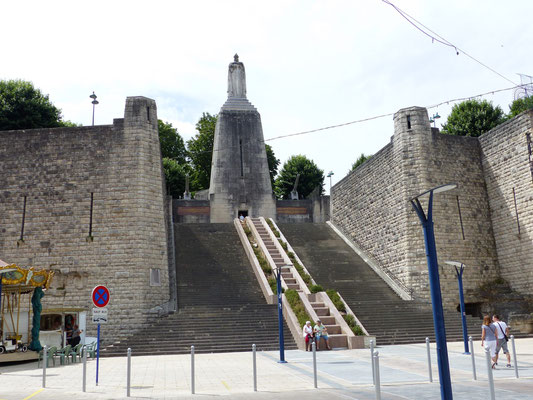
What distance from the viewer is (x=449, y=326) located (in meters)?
19.0

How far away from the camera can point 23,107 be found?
3238cm

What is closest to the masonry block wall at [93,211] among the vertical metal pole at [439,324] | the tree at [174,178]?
the vertical metal pole at [439,324]

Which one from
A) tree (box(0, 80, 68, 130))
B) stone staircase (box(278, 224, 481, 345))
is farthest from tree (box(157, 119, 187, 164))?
stone staircase (box(278, 224, 481, 345))

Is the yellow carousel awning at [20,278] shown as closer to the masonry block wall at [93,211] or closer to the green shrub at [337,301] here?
the masonry block wall at [93,211]

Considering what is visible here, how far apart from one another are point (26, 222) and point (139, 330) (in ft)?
22.6

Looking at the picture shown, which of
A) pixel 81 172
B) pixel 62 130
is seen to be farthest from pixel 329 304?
pixel 62 130

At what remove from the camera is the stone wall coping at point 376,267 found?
22228 millimetres

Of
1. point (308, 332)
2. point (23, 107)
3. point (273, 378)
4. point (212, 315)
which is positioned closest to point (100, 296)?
point (273, 378)

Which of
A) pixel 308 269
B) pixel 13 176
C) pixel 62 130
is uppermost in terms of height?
pixel 62 130

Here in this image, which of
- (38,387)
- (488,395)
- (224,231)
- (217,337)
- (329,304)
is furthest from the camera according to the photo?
(224,231)

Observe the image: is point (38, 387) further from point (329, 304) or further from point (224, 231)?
point (224, 231)

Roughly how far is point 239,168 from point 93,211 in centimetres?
1796

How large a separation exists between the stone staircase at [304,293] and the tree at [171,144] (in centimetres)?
2592

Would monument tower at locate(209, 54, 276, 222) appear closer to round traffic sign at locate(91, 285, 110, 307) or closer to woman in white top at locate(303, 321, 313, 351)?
→ woman in white top at locate(303, 321, 313, 351)
